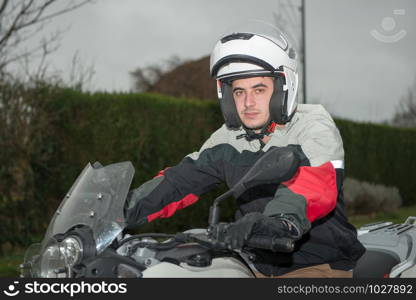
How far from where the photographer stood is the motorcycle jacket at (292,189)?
272cm

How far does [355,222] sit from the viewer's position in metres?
15.8

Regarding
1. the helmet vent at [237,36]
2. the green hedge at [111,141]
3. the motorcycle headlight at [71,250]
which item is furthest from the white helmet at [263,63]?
the green hedge at [111,141]

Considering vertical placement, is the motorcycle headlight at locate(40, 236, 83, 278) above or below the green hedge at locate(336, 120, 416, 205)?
above

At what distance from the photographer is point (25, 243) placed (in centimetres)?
891

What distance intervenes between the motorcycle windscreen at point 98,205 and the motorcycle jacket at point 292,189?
0.95 feet

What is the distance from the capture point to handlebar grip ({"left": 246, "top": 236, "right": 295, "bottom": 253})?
2.18 metres

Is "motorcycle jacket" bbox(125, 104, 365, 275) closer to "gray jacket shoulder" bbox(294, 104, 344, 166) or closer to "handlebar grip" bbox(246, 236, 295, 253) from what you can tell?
"gray jacket shoulder" bbox(294, 104, 344, 166)

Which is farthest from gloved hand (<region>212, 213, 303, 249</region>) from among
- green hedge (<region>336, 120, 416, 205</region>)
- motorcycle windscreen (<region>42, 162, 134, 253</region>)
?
green hedge (<region>336, 120, 416, 205</region>)

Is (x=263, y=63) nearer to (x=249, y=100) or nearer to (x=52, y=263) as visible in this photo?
(x=249, y=100)

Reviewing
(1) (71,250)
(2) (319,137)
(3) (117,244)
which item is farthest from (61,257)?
(2) (319,137)

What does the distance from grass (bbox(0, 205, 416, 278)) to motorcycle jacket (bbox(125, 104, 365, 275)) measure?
4.59 meters

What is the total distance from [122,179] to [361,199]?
1523 cm

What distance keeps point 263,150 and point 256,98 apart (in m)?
0.30

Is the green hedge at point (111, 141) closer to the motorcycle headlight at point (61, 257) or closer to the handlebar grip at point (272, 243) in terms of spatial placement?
the motorcycle headlight at point (61, 257)
